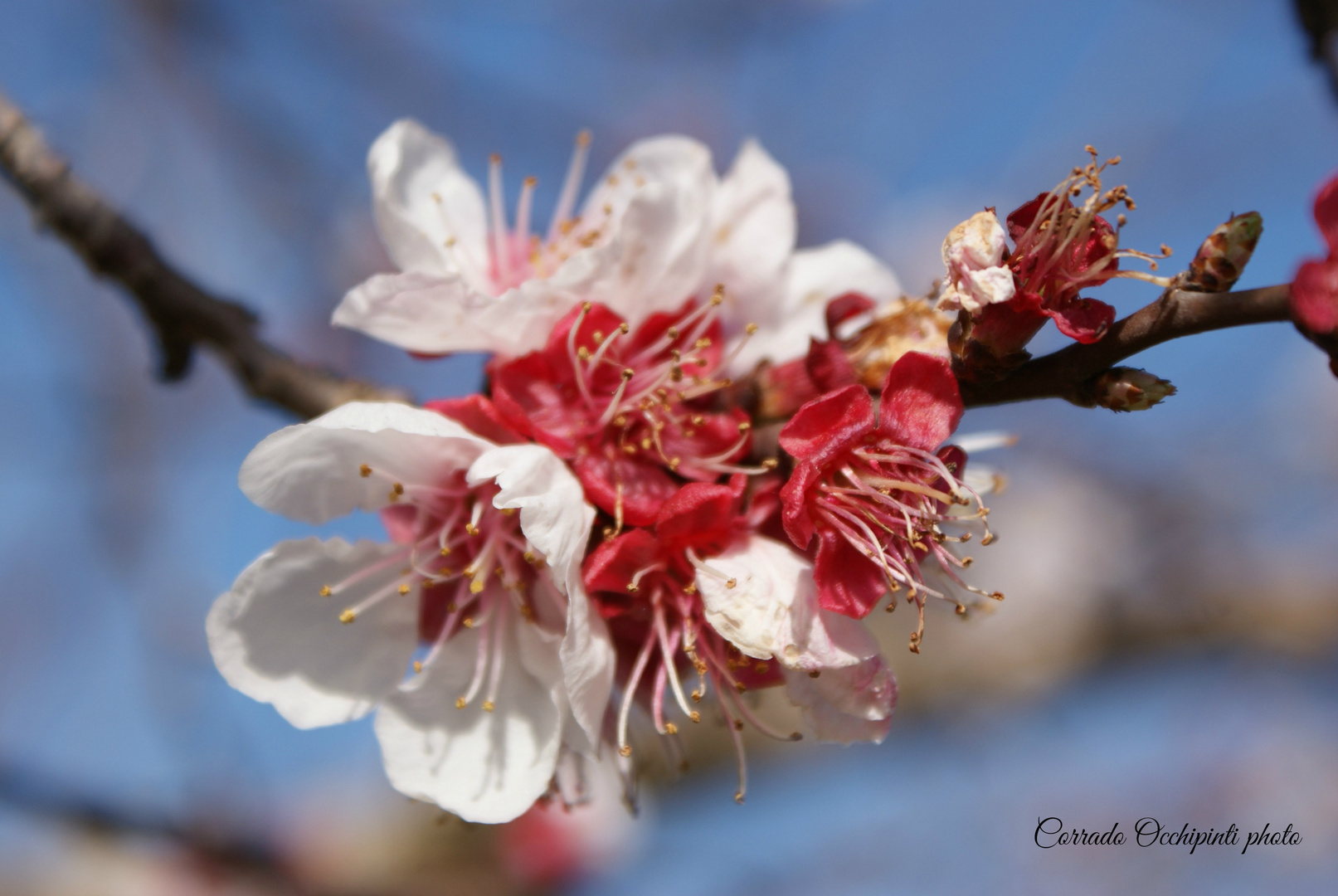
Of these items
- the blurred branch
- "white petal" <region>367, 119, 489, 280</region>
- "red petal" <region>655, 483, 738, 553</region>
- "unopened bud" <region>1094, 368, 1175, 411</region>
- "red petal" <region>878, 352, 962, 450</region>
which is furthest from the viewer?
the blurred branch

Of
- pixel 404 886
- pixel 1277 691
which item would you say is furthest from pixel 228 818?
pixel 1277 691

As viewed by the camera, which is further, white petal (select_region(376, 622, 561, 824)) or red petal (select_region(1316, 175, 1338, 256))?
white petal (select_region(376, 622, 561, 824))

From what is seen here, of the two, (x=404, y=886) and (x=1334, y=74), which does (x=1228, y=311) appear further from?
(x=404, y=886)

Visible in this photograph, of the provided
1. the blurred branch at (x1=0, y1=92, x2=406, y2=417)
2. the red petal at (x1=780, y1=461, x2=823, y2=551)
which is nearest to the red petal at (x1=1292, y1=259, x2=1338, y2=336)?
the red petal at (x1=780, y1=461, x2=823, y2=551)

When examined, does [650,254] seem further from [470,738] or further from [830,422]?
[470,738]

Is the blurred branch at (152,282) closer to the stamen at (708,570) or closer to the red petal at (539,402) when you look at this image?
the red petal at (539,402)

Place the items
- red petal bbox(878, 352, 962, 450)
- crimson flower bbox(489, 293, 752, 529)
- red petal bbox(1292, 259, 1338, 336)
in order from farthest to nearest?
1. crimson flower bbox(489, 293, 752, 529)
2. red petal bbox(878, 352, 962, 450)
3. red petal bbox(1292, 259, 1338, 336)

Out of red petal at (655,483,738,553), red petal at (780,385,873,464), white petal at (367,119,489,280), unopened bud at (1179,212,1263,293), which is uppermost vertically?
white petal at (367,119,489,280)

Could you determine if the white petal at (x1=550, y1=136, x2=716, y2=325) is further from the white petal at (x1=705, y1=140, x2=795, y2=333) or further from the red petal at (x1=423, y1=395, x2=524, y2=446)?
the red petal at (x1=423, y1=395, x2=524, y2=446)
